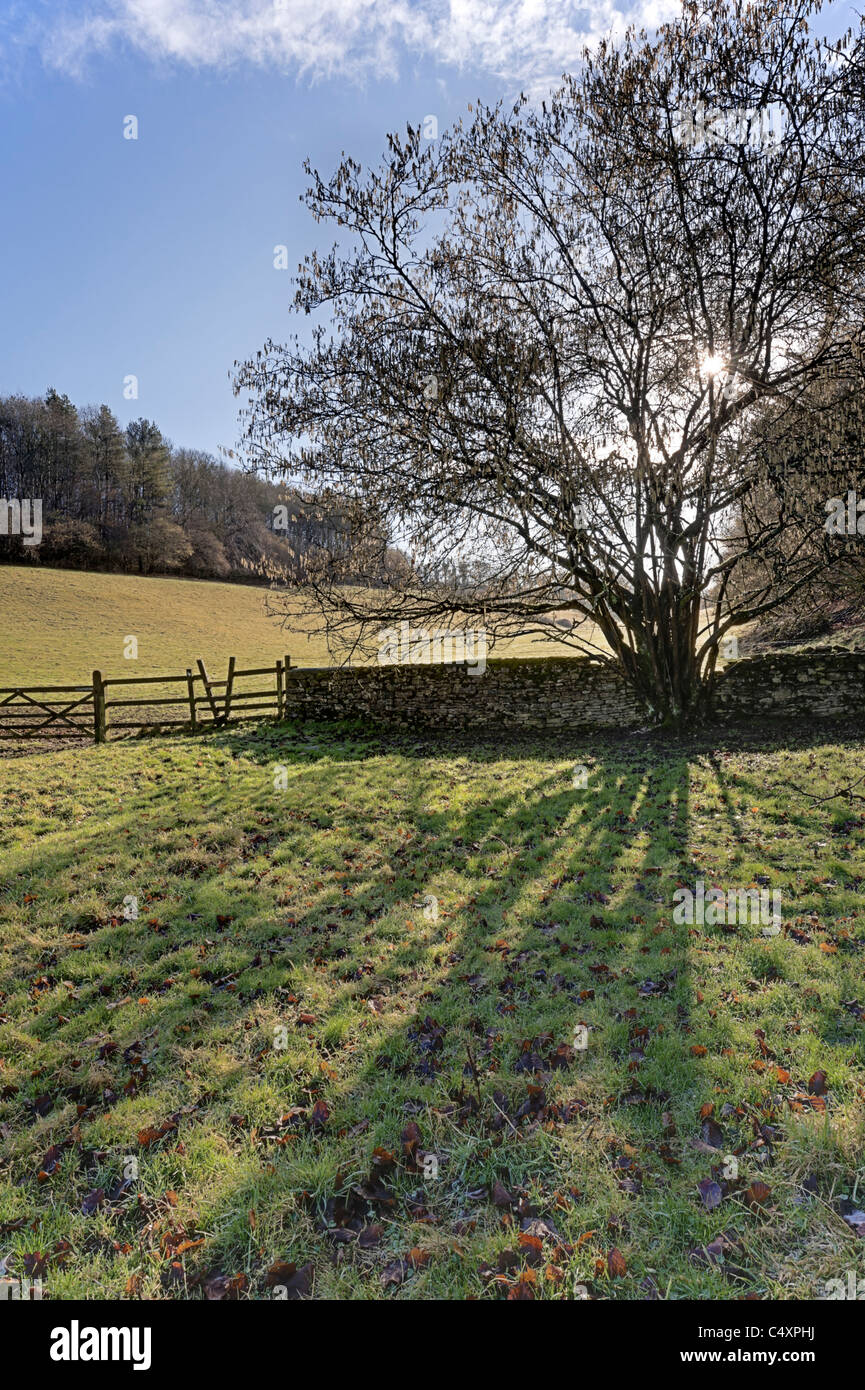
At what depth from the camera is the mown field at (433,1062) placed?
259 centimetres

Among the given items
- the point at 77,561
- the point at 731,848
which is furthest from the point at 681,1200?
the point at 77,561

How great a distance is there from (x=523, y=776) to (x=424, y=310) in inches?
336

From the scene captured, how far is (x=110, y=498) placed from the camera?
2474 inches

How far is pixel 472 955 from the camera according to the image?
5102 millimetres

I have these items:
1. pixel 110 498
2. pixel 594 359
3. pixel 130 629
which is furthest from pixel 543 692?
pixel 110 498

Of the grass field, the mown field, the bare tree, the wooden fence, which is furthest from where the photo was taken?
the grass field

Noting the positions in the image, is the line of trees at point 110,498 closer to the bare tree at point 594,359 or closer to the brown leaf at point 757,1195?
the bare tree at point 594,359

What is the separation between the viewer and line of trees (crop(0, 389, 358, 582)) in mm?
56750

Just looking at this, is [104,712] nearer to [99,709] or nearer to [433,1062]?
[99,709]

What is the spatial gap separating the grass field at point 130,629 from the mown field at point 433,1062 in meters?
16.3

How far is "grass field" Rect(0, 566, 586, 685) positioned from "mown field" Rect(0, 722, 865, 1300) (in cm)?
1632

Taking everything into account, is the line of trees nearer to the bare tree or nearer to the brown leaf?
the bare tree

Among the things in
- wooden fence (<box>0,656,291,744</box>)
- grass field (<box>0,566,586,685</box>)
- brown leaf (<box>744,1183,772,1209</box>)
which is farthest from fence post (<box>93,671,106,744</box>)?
brown leaf (<box>744,1183,772,1209</box>)
